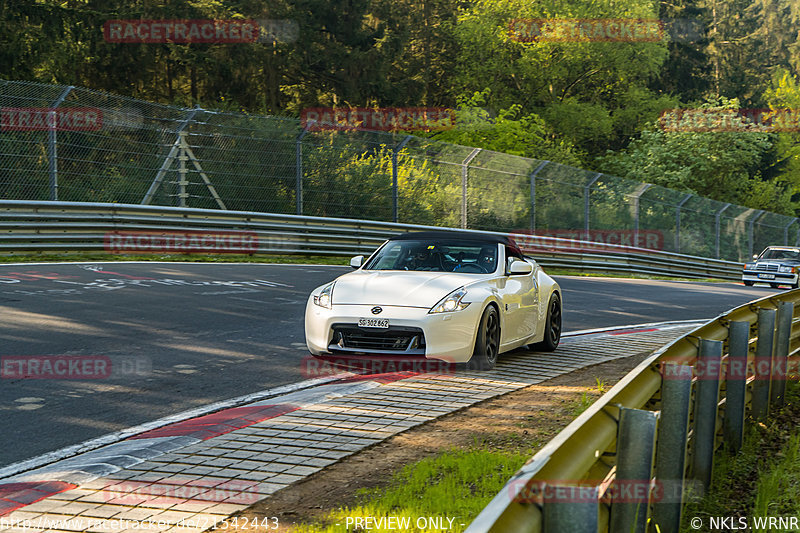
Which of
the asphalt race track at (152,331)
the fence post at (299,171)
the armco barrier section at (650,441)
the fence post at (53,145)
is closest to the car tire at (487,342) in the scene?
the asphalt race track at (152,331)

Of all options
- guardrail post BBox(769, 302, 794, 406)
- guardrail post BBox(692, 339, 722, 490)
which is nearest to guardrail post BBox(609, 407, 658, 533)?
guardrail post BBox(692, 339, 722, 490)

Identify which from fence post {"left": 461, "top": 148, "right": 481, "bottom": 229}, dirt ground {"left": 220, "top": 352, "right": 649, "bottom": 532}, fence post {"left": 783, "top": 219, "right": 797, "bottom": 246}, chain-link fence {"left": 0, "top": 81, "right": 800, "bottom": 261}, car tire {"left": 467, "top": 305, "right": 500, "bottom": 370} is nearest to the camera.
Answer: dirt ground {"left": 220, "top": 352, "right": 649, "bottom": 532}

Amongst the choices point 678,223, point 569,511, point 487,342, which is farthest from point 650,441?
Answer: point 678,223

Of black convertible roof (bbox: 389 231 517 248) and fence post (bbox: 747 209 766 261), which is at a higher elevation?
black convertible roof (bbox: 389 231 517 248)

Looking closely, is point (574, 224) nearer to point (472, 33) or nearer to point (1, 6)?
point (1, 6)

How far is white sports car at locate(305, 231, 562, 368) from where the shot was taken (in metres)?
8.47

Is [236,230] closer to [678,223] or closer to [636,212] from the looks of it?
[636,212]

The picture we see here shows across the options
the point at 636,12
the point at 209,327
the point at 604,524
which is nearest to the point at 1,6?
the point at 209,327

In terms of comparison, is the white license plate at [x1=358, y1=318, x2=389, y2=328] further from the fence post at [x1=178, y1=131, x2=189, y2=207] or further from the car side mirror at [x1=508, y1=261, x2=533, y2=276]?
the fence post at [x1=178, y1=131, x2=189, y2=207]

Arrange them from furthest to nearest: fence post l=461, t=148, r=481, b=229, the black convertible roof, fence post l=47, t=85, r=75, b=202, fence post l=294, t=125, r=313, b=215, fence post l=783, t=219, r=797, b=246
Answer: fence post l=783, t=219, r=797, b=246 → fence post l=461, t=148, r=481, b=229 → fence post l=294, t=125, r=313, b=215 → fence post l=47, t=85, r=75, b=202 → the black convertible roof

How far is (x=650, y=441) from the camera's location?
3.41 m

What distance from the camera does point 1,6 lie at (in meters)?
28.4

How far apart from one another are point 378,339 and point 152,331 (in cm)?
304

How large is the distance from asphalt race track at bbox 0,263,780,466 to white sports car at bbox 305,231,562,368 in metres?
0.68
